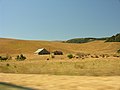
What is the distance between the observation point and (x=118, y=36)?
9525 centimetres

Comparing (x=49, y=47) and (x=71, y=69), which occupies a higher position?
(x=49, y=47)

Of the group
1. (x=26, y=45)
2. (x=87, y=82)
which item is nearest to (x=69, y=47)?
(x=26, y=45)

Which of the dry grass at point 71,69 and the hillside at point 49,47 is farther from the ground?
the hillside at point 49,47

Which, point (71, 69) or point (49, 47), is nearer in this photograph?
point (71, 69)

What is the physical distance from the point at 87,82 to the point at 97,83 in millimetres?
349

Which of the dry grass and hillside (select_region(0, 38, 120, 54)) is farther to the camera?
hillside (select_region(0, 38, 120, 54))

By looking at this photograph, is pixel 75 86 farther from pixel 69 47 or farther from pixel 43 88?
pixel 69 47

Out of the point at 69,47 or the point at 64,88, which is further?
the point at 69,47

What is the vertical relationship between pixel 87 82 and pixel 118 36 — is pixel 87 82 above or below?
below

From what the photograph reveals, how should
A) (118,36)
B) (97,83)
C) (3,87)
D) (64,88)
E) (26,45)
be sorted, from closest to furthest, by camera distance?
(3,87)
(64,88)
(97,83)
(26,45)
(118,36)

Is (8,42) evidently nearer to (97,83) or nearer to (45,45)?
(45,45)

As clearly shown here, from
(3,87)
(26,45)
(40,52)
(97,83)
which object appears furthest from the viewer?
(26,45)

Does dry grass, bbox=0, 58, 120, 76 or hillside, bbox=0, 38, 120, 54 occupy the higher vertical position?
hillside, bbox=0, 38, 120, 54

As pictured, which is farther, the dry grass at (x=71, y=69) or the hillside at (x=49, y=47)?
the hillside at (x=49, y=47)
